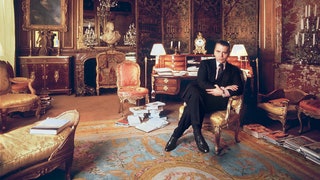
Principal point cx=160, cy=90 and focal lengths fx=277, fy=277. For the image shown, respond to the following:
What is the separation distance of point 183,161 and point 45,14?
6.76 metres

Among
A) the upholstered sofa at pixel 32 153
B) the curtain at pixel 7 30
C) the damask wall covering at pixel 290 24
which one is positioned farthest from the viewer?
the curtain at pixel 7 30

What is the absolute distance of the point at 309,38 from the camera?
16.2 ft

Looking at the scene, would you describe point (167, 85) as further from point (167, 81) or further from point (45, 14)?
point (45, 14)

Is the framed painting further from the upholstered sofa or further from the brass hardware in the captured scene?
the upholstered sofa

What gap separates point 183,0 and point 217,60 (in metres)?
3.06

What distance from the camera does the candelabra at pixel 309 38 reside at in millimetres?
4820

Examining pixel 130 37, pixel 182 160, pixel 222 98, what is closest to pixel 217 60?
pixel 222 98

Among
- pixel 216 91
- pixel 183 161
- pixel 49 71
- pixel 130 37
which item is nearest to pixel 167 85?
pixel 216 91

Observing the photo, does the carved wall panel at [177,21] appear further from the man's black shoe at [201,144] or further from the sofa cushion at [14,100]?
the man's black shoe at [201,144]

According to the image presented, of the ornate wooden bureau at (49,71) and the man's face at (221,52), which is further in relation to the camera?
the ornate wooden bureau at (49,71)

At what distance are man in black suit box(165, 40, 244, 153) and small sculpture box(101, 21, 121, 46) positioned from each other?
5.03m

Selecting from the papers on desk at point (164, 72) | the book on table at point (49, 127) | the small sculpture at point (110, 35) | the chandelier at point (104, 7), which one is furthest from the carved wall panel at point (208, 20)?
the book on table at point (49, 127)

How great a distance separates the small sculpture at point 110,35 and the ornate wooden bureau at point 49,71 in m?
1.18

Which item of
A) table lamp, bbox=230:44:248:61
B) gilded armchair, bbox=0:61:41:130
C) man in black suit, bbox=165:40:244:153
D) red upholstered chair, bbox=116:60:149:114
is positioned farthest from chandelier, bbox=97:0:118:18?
man in black suit, bbox=165:40:244:153
